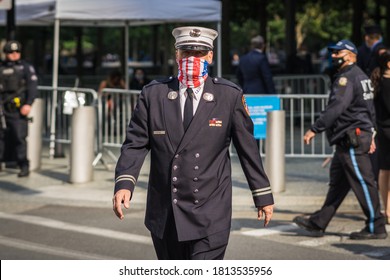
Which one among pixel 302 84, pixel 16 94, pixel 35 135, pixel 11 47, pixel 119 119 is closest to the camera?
pixel 11 47

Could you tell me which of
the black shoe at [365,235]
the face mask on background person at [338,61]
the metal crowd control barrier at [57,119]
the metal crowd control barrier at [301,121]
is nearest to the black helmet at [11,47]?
the metal crowd control barrier at [57,119]

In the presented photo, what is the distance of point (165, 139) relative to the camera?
5.59 m

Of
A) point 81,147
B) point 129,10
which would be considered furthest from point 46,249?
point 129,10

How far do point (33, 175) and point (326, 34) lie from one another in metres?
65.4

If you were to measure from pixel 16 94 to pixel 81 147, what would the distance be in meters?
1.17

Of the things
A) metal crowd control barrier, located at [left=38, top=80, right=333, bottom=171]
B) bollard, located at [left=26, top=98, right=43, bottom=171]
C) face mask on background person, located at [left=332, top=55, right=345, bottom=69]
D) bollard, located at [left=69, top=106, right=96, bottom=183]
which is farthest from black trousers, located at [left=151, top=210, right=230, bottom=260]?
bollard, located at [left=26, top=98, right=43, bottom=171]

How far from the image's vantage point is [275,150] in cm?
1262

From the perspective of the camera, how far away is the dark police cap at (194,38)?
5.52 meters

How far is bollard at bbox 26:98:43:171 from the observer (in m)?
14.9

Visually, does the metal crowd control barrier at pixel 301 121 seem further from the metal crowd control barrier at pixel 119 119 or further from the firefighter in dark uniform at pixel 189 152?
the firefighter in dark uniform at pixel 189 152

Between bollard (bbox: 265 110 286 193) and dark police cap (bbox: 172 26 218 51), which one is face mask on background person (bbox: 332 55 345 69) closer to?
bollard (bbox: 265 110 286 193)

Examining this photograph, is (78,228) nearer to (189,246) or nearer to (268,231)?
(268,231)

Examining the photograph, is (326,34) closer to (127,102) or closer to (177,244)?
(127,102)
